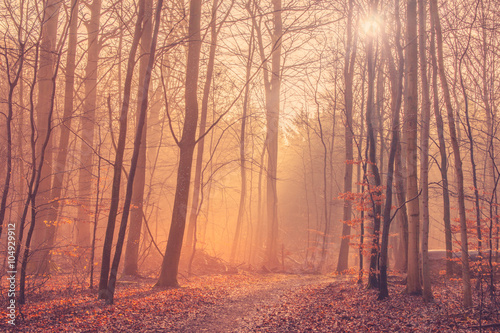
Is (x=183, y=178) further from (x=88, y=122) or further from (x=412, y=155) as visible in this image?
(x=88, y=122)

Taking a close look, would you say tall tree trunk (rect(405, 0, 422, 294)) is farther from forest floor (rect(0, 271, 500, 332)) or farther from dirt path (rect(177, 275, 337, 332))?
dirt path (rect(177, 275, 337, 332))

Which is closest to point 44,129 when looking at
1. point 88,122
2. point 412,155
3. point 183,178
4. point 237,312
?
point 88,122

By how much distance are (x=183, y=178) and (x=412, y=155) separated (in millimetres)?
5683

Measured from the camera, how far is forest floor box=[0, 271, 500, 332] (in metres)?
5.54

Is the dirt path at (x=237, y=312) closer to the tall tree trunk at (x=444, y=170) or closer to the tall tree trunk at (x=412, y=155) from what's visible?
the tall tree trunk at (x=412, y=155)

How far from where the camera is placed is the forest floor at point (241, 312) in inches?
218

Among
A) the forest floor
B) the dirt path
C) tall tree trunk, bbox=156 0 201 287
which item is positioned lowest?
the dirt path

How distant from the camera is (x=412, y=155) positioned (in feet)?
25.7

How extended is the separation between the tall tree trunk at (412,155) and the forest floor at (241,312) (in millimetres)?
621

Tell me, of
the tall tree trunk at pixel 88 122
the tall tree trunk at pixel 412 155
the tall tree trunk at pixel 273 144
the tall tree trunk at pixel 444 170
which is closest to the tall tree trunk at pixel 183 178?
the tall tree trunk at pixel 88 122

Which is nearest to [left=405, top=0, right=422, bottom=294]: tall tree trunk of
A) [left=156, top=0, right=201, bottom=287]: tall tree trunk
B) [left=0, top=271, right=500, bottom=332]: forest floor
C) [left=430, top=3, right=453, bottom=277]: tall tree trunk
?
[left=0, top=271, right=500, bottom=332]: forest floor

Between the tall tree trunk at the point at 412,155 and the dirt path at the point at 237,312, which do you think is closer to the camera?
the dirt path at the point at 237,312

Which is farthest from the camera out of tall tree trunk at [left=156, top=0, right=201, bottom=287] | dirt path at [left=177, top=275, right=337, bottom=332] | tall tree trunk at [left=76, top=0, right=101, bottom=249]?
tall tree trunk at [left=76, top=0, right=101, bottom=249]

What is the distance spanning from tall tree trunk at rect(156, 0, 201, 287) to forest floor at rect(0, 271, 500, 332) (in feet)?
2.40
